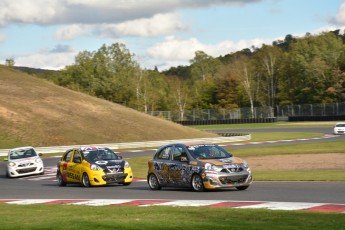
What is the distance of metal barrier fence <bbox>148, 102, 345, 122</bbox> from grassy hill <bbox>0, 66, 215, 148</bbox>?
3148cm

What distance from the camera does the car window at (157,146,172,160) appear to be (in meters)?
21.8

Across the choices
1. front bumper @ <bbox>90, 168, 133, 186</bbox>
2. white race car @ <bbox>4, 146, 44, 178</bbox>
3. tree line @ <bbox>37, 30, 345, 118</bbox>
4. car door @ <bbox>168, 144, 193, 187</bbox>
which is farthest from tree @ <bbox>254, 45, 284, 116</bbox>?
car door @ <bbox>168, 144, 193, 187</bbox>

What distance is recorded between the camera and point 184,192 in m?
20.7

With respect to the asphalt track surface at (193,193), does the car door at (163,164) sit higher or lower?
higher

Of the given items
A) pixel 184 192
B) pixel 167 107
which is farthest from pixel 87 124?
pixel 167 107

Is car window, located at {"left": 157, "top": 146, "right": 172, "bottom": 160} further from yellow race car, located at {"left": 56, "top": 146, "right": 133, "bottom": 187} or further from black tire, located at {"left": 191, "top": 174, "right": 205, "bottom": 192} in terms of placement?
yellow race car, located at {"left": 56, "top": 146, "right": 133, "bottom": 187}

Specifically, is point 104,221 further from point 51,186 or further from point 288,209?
point 51,186

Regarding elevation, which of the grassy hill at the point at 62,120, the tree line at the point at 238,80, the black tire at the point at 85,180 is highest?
the tree line at the point at 238,80

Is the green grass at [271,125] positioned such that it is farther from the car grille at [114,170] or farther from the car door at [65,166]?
the car grille at [114,170]

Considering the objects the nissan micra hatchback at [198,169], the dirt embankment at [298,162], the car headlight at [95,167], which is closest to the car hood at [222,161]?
the nissan micra hatchback at [198,169]

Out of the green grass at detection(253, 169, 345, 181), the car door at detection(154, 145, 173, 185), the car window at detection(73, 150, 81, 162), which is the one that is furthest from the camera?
the car window at detection(73, 150, 81, 162)

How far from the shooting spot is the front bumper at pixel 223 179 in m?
19.6

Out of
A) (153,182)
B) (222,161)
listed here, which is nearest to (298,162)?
(153,182)

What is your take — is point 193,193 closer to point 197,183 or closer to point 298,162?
point 197,183
